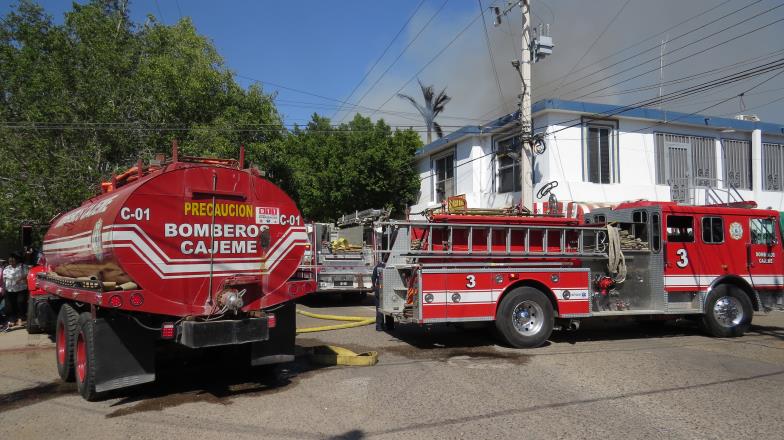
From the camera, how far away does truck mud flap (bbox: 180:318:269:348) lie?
6.11 meters

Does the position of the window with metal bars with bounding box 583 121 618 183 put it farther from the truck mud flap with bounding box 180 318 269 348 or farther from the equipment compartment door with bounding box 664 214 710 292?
the truck mud flap with bounding box 180 318 269 348

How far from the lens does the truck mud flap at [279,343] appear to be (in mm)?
7008

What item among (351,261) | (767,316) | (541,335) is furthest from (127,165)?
(767,316)

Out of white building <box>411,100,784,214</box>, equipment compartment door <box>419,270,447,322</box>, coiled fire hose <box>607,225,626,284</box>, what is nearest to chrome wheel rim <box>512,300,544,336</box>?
equipment compartment door <box>419,270,447,322</box>

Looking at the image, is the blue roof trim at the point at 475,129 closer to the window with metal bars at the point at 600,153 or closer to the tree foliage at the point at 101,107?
the window with metal bars at the point at 600,153

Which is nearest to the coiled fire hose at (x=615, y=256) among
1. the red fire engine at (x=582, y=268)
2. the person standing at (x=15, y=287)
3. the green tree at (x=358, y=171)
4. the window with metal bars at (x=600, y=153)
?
the red fire engine at (x=582, y=268)

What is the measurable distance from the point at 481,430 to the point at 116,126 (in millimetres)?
16408

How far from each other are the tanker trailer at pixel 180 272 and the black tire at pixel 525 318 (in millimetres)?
3629

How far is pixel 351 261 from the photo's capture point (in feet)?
54.8

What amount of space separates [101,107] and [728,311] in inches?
705

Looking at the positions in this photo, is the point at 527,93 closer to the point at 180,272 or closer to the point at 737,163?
the point at 737,163

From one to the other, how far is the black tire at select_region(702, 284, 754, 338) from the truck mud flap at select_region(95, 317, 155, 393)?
9.65 meters

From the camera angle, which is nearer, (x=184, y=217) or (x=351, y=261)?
(x=184, y=217)

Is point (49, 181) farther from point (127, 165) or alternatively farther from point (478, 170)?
point (478, 170)
